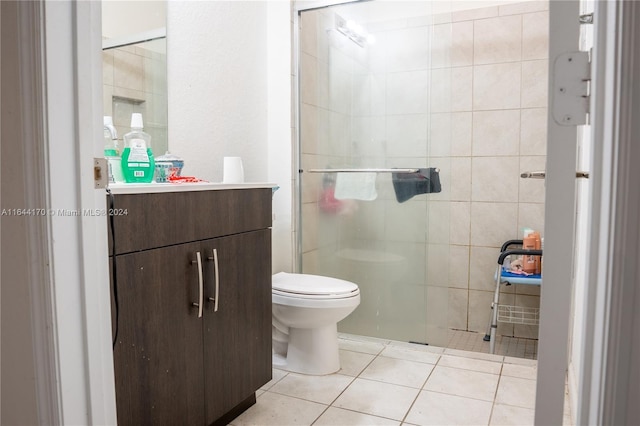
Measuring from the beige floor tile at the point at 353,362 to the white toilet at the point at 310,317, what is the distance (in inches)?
2.2

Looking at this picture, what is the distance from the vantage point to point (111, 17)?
174 cm

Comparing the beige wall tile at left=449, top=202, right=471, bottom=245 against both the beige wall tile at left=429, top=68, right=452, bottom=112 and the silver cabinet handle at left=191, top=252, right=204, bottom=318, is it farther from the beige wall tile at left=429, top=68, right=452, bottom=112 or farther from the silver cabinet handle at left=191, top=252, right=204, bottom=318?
the silver cabinet handle at left=191, top=252, right=204, bottom=318

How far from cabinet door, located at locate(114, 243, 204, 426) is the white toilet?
650 millimetres

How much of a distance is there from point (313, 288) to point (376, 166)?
803 millimetres

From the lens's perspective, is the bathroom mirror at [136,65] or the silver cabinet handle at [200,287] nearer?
the silver cabinet handle at [200,287]

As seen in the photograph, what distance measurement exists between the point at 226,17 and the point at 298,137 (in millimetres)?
715

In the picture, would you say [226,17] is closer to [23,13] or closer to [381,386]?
[23,13]

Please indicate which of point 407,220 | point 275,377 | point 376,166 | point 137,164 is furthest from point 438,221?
point 137,164

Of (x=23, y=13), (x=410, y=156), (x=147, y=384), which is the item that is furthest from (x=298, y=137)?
(x=23, y=13)

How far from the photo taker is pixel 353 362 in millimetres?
2410

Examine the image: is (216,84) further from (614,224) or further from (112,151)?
(614,224)

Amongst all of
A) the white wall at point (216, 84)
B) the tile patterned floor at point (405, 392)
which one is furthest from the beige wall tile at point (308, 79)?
the tile patterned floor at point (405, 392)

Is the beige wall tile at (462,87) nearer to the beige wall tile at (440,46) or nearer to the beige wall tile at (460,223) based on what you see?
the beige wall tile at (440,46)

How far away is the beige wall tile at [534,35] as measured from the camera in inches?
112
